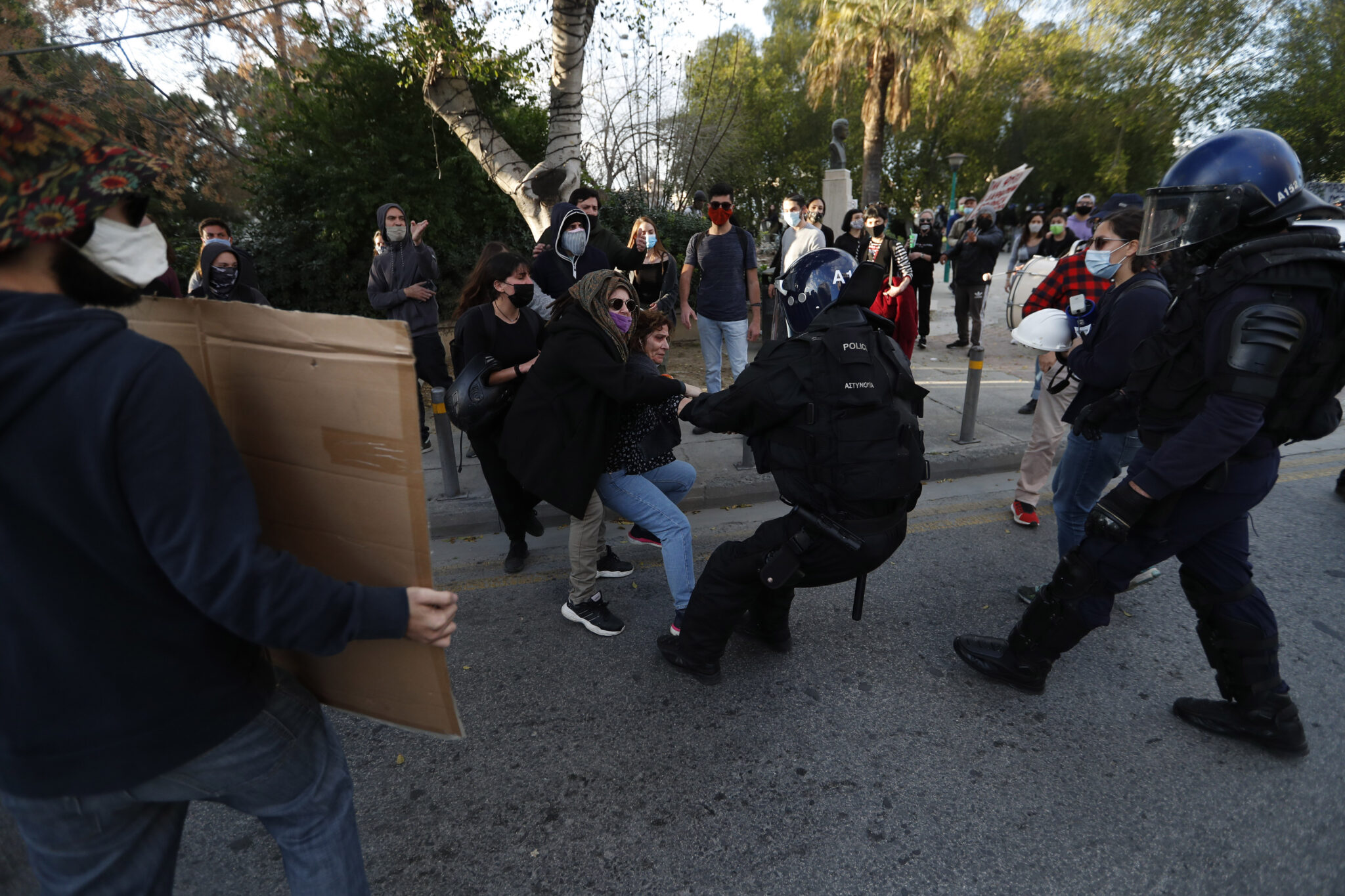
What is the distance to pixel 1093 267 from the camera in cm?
395

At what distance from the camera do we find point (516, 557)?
4.31 m

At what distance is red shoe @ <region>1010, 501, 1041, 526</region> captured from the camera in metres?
4.80

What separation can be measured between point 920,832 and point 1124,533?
1.26 metres

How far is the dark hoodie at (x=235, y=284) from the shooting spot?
17.1ft

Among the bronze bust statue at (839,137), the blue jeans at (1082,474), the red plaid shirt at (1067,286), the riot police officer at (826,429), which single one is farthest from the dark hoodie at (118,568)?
the bronze bust statue at (839,137)

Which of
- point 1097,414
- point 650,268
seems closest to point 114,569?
point 1097,414

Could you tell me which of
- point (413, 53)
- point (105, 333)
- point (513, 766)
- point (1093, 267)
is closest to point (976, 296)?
point (1093, 267)

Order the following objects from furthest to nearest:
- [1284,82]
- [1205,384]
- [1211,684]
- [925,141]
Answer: [925,141] → [1284,82] → [1211,684] → [1205,384]

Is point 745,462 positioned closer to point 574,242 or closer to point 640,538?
point 640,538

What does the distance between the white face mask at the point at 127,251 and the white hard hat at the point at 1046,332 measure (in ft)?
11.5

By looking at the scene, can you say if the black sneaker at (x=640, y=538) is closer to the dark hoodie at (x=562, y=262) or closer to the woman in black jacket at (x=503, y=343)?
the woman in black jacket at (x=503, y=343)

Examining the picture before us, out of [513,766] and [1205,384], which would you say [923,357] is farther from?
[513,766]

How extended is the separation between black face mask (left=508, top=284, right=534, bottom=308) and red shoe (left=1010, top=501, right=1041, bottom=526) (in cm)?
355

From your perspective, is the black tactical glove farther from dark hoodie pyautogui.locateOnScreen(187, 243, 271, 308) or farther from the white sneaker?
dark hoodie pyautogui.locateOnScreen(187, 243, 271, 308)
